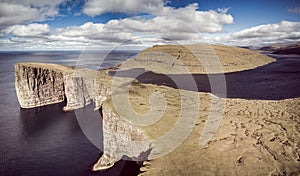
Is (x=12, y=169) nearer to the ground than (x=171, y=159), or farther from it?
nearer to the ground

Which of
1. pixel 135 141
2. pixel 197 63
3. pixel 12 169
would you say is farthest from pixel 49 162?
pixel 197 63

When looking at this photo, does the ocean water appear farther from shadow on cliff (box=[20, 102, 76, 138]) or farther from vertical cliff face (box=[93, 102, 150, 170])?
vertical cliff face (box=[93, 102, 150, 170])

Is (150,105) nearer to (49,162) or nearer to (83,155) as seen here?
(83,155)

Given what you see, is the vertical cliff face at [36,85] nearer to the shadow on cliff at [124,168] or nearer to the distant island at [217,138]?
the distant island at [217,138]

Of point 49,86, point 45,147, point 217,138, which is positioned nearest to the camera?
point 217,138

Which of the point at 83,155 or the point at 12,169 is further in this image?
the point at 83,155

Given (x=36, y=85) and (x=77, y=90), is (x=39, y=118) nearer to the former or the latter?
(x=77, y=90)

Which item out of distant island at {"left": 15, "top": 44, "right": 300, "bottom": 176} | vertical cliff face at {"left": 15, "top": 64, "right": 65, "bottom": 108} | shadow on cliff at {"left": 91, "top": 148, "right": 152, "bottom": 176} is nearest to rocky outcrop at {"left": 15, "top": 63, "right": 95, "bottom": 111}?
vertical cliff face at {"left": 15, "top": 64, "right": 65, "bottom": 108}

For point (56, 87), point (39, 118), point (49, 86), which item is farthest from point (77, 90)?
point (49, 86)
